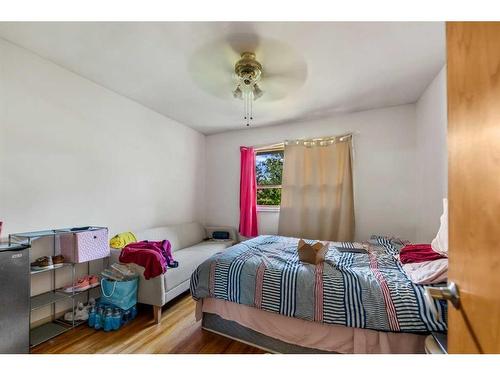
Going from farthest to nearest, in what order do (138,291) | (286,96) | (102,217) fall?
(286,96) → (102,217) → (138,291)

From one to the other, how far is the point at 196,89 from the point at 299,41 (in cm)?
132

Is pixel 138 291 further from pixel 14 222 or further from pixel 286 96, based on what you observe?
pixel 286 96

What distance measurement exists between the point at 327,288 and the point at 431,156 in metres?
2.07

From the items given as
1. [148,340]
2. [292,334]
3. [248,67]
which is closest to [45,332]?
[148,340]

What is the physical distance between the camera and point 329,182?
3.36 m

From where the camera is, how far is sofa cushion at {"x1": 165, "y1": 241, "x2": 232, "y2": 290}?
236 centimetres

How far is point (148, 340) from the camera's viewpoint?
Result: 6.10ft

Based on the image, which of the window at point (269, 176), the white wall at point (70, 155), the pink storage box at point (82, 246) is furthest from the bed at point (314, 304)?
the window at point (269, 176)

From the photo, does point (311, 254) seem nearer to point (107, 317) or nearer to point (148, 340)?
point (148, 340)

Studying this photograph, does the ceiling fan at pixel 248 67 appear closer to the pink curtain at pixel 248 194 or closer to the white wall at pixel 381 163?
the white wall at pixel 381 163

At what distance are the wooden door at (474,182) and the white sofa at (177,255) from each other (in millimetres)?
→ 2227
